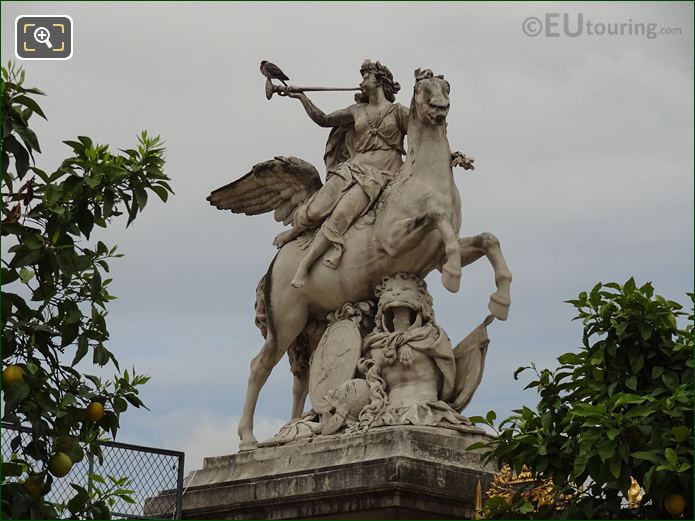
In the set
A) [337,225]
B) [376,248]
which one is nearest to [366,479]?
[376,248]

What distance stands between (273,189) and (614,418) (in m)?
5.76

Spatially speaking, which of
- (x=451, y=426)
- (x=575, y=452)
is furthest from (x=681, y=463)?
(x=451, y=426)

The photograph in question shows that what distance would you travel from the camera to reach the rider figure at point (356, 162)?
15.8 m

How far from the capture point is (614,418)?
1213 cm

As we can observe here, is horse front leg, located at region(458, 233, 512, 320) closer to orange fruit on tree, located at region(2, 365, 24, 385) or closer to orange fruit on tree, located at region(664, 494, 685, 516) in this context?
orange fruit on tree, located at region(664, 494, 685, 516)

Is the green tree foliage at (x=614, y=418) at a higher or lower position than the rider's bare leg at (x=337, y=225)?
lower

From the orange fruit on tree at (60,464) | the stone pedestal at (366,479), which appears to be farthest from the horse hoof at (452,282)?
the orange fruit on tree at (60,464)

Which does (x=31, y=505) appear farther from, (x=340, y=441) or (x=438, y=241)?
(x=438, y=241)

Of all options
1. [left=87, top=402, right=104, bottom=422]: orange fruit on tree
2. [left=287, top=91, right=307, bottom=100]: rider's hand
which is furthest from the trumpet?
[left=87, top=402, right=104, bottom=422]: orange fruit on tree

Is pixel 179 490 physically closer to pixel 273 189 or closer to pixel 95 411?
pixel 273 189

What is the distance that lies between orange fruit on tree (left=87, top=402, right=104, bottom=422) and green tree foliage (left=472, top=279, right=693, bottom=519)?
3.31 m

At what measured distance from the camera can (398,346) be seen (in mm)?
15102

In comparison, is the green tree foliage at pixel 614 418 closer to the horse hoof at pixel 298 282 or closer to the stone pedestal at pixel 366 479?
the stone pedestal at pixel 366 479

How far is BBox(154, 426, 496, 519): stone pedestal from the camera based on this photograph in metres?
14.3
